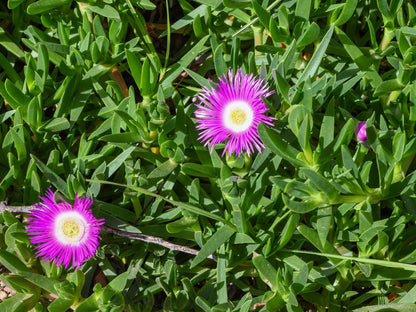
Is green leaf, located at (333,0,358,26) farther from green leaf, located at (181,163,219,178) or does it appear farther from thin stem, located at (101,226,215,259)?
thin stem, located at (101,226,215,259)


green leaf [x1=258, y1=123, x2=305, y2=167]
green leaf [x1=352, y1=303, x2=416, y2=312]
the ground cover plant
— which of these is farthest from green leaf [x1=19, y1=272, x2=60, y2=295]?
green leaf [x1=352, y1=303, x2=416, y2=312]

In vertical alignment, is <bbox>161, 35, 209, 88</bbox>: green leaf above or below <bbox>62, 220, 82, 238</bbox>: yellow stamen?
above

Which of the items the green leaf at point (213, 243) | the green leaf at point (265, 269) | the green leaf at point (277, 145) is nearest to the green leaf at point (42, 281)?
the green leaf at point (213, 243)

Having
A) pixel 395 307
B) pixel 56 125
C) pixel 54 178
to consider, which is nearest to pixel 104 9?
pixel 56 125

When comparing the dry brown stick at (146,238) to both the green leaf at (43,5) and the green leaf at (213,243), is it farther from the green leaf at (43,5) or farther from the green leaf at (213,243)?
the green leaf at (43,5)

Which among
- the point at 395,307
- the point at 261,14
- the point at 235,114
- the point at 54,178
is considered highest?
the point at 261,14

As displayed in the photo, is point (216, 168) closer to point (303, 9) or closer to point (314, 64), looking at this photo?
point (314, 64)

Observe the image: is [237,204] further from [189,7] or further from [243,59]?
[189,7]
